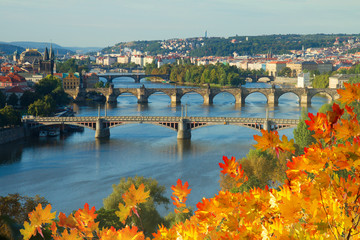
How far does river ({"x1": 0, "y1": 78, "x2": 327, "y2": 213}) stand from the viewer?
17.4 m

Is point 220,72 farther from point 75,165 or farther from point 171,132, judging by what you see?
point 75,165

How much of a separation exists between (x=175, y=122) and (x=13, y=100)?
45.3 feet

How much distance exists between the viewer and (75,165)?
21.5 metres

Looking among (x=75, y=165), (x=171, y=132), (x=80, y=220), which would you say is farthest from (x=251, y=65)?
(x=80, y=220)

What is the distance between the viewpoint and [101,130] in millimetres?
28188

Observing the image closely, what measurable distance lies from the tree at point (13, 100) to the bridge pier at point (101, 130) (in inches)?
438

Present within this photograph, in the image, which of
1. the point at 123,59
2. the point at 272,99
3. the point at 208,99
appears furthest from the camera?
the point at 123,59

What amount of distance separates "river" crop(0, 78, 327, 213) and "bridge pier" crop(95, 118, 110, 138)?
1.33 feet

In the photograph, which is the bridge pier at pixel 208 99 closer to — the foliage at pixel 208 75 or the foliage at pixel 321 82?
the foliage at pixel 321 82

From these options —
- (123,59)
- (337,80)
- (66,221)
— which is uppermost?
(66,221)

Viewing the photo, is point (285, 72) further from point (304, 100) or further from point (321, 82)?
point (304, 100)

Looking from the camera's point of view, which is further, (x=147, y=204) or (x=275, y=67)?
(x=275, y=67)

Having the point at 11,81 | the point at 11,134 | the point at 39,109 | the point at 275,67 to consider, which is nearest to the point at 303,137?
the point at 11,134

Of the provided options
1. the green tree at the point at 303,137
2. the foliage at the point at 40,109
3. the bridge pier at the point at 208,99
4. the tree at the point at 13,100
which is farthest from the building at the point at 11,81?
the green tree at the point at 303,137
